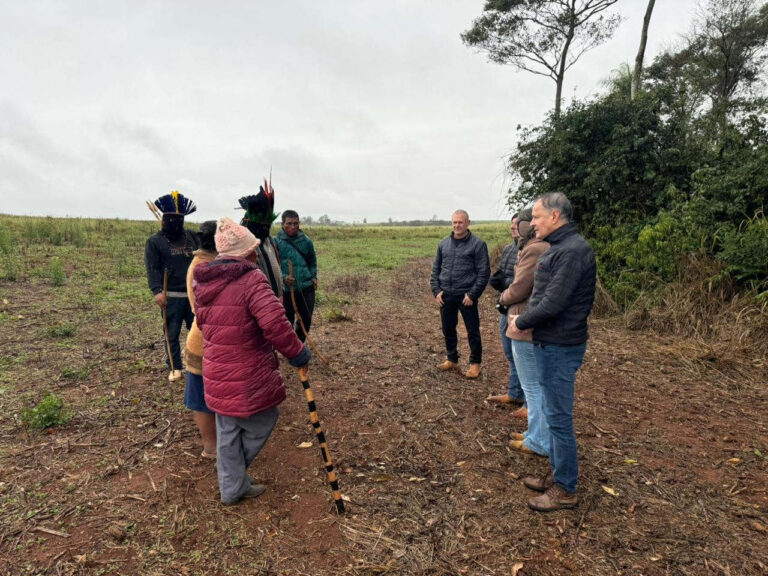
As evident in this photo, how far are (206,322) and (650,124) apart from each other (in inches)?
443

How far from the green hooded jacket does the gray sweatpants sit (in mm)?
2892

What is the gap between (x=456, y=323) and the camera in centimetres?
598

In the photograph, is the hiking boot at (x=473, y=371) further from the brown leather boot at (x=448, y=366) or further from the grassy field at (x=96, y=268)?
the grassy field at (x=96, y=268)

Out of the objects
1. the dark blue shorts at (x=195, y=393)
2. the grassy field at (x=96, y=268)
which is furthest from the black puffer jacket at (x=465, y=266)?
the grassy field at (x=96, y=268)

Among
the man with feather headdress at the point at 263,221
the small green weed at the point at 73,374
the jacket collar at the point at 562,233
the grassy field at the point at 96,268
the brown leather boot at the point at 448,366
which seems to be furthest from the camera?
the grassy field at the point at 96,268

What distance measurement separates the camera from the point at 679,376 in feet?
19.7

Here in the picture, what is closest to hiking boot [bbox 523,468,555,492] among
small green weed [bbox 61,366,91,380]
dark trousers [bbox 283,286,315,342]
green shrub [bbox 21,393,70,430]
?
dark trousers [bbox 283,286,315,342]

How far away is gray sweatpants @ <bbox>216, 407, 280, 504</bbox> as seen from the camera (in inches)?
124

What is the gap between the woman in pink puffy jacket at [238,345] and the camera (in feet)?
9.61

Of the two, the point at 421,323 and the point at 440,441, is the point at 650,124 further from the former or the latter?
the point at 440,441

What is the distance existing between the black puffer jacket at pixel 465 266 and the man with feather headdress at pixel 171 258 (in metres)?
3.28

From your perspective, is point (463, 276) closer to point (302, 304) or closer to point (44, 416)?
point (302, 304)

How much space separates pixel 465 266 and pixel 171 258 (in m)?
3.80

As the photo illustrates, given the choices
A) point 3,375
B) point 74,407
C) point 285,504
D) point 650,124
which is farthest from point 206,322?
point 650,124
